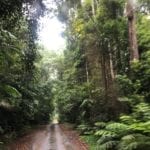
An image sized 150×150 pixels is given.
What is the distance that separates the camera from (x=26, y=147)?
18.1m

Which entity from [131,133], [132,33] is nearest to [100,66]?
[132,33]

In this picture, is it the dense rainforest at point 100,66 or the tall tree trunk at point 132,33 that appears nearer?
the dense rainforest at point 100,66

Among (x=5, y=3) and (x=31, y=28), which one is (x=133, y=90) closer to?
(x=31, y=28)

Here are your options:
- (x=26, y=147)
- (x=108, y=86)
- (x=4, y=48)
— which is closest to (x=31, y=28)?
(x=4, y=48)

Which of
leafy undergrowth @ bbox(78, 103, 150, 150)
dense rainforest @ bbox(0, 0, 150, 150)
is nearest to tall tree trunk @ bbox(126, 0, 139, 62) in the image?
dense rainforest @ bbox(0, 0, 150, 150)

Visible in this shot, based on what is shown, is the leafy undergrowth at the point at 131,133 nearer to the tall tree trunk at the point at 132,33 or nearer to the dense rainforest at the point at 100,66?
the dense rainforest at the point at 100,66

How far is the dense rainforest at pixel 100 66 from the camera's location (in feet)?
41.8

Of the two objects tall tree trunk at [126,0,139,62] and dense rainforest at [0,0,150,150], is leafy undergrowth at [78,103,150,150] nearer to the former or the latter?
dense rainforest at [0,0,150,150]

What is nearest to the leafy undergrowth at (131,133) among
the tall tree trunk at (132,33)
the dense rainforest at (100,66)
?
the dense rainforest at (100,66)

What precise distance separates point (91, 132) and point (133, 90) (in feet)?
17.6

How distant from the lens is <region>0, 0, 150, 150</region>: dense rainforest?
12742mm

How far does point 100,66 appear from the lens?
2122cm

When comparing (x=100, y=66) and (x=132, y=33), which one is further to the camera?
(x=100, y=66)

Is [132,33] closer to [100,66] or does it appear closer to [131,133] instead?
[100,66]
